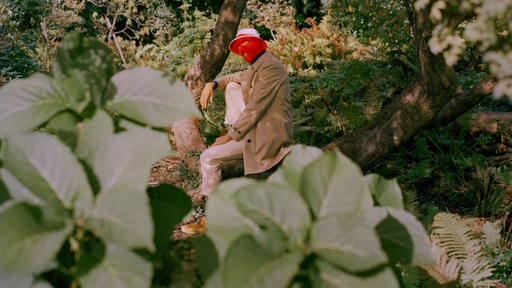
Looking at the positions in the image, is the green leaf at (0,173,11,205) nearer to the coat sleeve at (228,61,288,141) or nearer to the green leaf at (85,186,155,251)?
the green leaf at (85,186,155,251)

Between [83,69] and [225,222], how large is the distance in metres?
0.38

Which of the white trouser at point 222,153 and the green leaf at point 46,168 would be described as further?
the white trouser at point 222,153

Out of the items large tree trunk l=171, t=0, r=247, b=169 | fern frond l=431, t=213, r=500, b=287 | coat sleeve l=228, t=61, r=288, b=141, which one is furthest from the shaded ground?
fern frond l=431, t=213, r=500, b=287

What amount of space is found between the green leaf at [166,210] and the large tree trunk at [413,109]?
2962 millimetres

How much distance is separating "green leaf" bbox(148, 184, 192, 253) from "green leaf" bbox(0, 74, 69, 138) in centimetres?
23

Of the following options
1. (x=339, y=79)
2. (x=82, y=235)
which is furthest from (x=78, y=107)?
(x=339, y=79)

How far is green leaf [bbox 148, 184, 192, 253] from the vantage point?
2.54ft

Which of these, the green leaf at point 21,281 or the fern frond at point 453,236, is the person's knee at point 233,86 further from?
the green leaf at point 21,281

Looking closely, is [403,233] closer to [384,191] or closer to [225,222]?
[384,191]

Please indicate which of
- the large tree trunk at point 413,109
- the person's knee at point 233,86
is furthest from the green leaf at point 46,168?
the person's knee at point 233,86

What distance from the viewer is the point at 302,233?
713 millimetres

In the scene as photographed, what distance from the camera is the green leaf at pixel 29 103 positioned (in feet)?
2.64

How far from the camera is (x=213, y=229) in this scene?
73 centimetres

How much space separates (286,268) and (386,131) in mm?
4277
